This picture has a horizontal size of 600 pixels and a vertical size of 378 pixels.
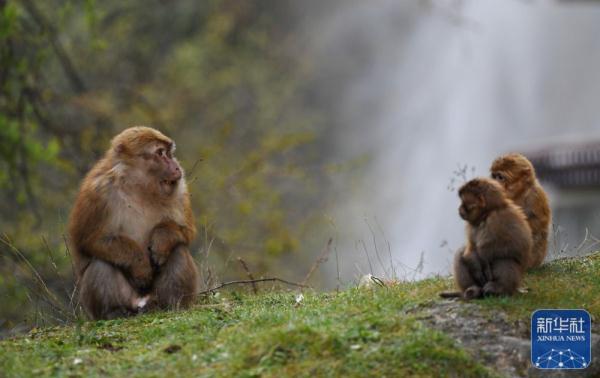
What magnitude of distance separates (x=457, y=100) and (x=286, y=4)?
19.9 ft

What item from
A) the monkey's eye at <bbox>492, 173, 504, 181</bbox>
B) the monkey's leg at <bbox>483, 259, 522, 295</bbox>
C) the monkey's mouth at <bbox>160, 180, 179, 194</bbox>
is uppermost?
the monkey's mouth at <bbox>160, 180, 179, 194</bbox>

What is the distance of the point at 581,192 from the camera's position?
58.5 ft

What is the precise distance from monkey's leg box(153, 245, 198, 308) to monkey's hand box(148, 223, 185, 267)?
0.13 ft

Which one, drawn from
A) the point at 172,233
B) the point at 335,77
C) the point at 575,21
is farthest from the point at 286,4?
the point at 172,233

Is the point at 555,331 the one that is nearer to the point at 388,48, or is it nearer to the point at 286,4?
the point at 286,4

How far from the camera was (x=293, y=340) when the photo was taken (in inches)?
203

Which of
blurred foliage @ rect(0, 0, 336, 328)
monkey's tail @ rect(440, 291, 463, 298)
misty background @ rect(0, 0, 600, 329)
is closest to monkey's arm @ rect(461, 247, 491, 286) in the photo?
monkey's tail @ rect(440, 291, 463, 298)

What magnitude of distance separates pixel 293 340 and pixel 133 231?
2318 mm

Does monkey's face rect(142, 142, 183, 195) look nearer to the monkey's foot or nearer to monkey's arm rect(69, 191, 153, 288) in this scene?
monkey's arm rect(69, 191, 153, 288)

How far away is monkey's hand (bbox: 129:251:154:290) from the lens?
701 cm

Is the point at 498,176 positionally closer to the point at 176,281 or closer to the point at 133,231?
the point at 176,281

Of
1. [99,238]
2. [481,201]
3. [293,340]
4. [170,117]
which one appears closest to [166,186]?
[99,238]

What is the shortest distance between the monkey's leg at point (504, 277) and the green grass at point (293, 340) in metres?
0.07

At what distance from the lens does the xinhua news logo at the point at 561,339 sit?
527 cm
